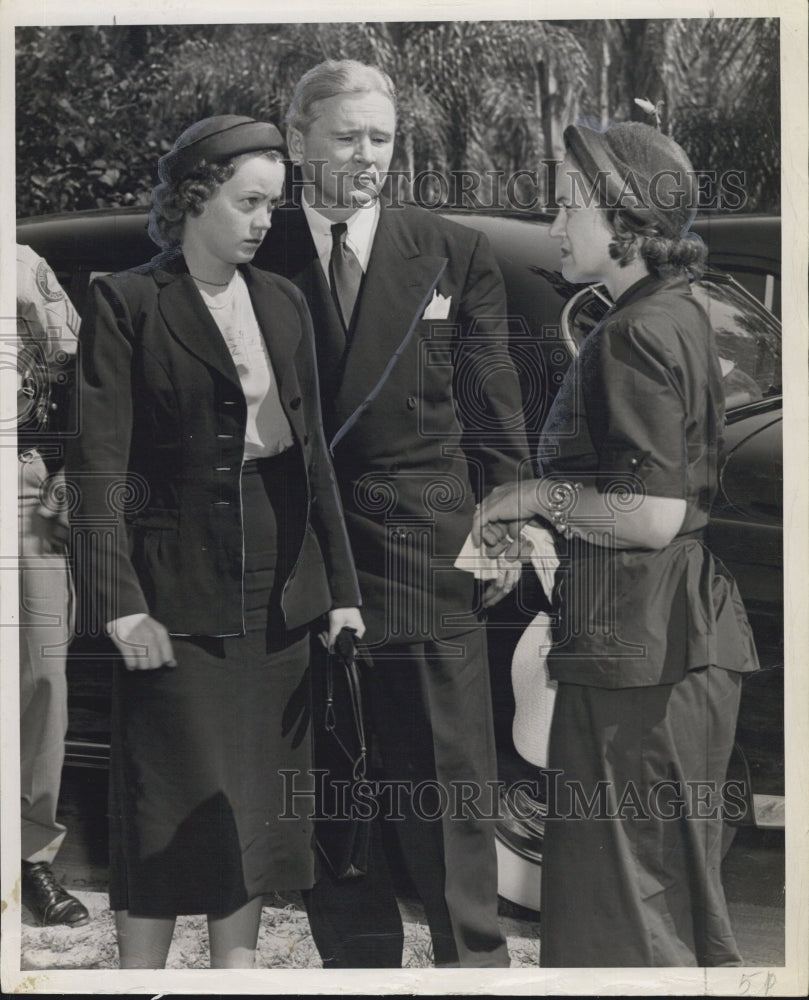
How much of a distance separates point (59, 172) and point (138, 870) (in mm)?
2415

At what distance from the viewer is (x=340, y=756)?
4.20 meters

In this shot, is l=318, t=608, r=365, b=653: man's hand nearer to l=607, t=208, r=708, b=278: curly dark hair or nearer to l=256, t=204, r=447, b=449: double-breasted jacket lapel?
l=256, t=204, r=447, b=449: double-breasted jacket lapel

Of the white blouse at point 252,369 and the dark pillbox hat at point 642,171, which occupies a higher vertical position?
the dark pillbox hat at point 642,171

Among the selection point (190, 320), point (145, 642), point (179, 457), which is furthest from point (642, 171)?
point (145, 642)

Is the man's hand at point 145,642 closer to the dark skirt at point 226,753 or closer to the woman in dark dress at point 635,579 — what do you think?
the dark skirt at point 226,753

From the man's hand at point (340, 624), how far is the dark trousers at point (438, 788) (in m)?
0.11

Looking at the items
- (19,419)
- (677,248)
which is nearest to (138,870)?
(19,419)

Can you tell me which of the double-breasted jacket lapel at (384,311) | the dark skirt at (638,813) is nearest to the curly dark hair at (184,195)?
the double-breasted jacket lapel at (384,311)

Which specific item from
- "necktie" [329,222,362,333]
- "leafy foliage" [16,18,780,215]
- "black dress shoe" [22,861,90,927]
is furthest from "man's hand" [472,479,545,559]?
"black dress shoe" [22,861,90,927]

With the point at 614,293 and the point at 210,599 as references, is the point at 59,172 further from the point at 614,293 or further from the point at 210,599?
the point at 614,293

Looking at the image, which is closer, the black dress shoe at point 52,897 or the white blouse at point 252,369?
the white blouse at point 252,369

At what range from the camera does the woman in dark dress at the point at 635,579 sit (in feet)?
13.5

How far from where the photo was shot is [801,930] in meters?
4.29

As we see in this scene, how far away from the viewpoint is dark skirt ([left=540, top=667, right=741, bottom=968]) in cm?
418
